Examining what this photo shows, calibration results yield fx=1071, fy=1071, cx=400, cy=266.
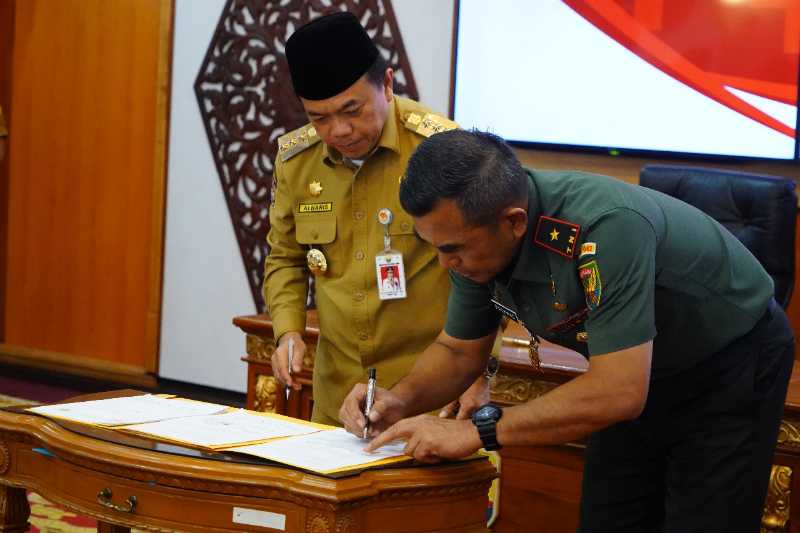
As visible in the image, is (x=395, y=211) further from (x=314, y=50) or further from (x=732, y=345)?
(x=732, y=345)

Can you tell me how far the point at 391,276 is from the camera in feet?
6.88

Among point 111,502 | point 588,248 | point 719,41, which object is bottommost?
point 111,502

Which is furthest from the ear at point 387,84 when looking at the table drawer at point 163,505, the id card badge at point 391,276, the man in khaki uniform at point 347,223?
the table drawer at point 163,505

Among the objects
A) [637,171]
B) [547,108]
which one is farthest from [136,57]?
[637,171]

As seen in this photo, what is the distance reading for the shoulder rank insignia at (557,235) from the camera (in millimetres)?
1550

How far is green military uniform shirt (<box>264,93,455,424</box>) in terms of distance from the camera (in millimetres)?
2127

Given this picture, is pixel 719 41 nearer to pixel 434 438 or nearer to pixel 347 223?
pixel 347 223

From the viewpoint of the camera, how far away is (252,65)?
15.3 ft

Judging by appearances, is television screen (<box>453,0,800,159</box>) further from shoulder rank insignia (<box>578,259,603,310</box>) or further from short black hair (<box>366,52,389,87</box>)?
shoulder rank insignia (<box>578,259,603,310</box>)

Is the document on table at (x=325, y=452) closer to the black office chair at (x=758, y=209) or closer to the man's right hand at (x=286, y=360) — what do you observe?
the man's right hand at (x=286, y=360)

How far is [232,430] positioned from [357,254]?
0.50 m

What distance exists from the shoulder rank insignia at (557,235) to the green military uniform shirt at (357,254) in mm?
552

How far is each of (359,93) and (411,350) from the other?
525mm

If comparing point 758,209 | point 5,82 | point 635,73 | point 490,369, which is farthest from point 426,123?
point 5,82
